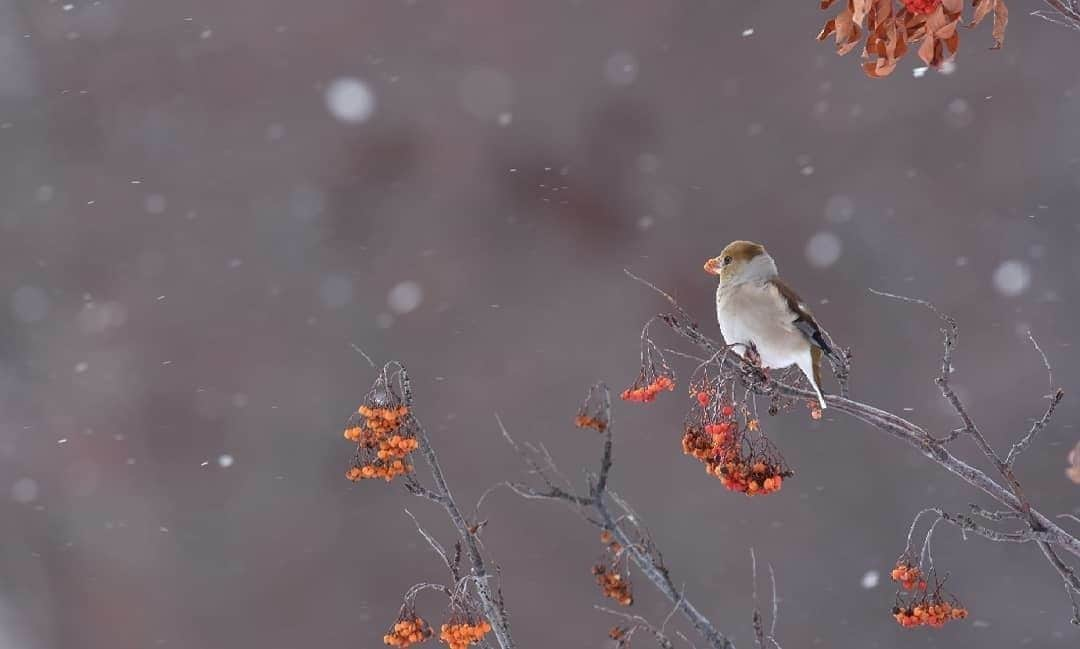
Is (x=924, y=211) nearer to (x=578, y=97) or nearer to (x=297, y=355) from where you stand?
(x=578, y=97)

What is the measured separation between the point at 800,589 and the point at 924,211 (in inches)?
83.8

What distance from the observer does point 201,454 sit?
5602 millimetres

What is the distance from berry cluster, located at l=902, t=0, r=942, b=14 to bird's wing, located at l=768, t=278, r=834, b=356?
2.26ft

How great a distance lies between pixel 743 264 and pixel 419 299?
4.07 meters

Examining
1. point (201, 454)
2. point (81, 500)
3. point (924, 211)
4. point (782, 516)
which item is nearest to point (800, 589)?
point (782, 516)

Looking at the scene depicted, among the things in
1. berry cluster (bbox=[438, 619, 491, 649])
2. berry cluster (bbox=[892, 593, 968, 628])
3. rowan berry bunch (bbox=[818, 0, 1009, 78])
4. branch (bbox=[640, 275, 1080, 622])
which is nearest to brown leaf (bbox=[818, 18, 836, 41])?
rowan berry bunch (bbox=[818, 0, 1009, 78])

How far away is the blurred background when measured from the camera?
5.54 m

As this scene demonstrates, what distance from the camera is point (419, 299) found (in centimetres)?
568

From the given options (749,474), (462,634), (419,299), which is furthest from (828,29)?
(419,299)

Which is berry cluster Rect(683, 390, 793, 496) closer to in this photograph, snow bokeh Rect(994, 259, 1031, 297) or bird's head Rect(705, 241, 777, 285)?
bird's head Rect(705, 241, 777, 285)

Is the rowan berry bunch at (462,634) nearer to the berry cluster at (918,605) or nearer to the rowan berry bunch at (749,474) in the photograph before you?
the rowan berry bunch at (749,474)

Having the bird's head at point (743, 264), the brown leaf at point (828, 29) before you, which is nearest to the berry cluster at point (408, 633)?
the bird's head at point (743, 264)

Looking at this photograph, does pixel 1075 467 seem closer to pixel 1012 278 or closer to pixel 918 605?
pixel 918 605

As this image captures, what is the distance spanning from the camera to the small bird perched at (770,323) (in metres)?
1.62
